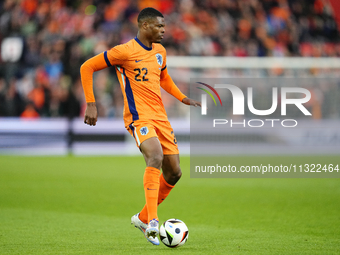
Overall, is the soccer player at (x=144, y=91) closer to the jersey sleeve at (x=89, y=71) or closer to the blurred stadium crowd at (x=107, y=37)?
the jersey sleeve at (x=89, y=71)

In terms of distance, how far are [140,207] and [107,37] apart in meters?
10.8

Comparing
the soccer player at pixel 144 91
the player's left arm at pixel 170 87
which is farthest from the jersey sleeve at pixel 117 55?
Answer: the player's left arm at pixel 170 87

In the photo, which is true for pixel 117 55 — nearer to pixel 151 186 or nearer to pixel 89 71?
pixel 89 71

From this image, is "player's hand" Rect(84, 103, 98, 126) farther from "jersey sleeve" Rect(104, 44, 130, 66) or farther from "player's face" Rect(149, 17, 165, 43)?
"player's face" Rect(149, 17, 165, 43)

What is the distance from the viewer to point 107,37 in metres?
17.8

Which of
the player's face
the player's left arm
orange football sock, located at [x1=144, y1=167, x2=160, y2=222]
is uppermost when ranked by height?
the player's face

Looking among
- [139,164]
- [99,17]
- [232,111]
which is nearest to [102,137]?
[139,164]

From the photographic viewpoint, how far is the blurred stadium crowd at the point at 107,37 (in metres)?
16.1

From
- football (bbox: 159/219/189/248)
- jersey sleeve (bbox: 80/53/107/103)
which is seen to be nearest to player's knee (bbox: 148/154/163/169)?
football (bbox: 159/219/189/248)

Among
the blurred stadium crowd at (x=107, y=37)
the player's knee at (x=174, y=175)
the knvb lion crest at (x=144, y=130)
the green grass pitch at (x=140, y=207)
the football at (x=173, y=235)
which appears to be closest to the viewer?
the football at (x=173, y=235)

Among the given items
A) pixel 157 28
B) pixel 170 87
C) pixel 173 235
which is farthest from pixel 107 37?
pixel 173 235

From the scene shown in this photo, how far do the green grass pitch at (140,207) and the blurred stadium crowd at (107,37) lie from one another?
146 inches

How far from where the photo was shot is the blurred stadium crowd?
16078 millimetres

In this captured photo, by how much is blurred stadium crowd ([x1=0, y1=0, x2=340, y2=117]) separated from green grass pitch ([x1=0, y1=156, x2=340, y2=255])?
12.2ft
